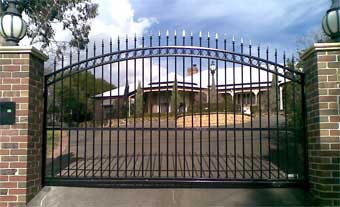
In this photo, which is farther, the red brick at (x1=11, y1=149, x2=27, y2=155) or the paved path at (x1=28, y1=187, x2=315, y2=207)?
the paved path at (x1=28, y1=187, x2=315, y2=207)

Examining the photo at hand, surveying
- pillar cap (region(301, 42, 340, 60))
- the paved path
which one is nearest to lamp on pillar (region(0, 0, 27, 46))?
the paved path

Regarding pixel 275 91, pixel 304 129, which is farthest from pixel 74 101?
pixel 304 129

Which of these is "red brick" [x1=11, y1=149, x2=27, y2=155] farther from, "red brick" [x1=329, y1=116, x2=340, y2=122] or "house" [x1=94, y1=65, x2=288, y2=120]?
"red brick" [x1=329, y1=116, x2=340, y2=122]

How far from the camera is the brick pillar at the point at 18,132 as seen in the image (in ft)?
17.8

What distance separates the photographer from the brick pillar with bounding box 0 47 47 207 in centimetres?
543

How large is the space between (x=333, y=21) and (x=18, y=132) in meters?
4.63

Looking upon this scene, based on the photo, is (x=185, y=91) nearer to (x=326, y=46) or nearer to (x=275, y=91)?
(x=275, y=91)

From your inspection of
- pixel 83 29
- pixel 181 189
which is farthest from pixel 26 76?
pixel 83 29

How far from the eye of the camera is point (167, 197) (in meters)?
5.75

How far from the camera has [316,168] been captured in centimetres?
554

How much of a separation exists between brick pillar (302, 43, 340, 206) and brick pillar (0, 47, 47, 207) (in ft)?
13.1

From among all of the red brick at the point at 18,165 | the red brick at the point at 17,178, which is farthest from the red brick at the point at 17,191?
the red brick at the point at 18,165

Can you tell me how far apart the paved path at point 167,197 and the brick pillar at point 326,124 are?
394 mm

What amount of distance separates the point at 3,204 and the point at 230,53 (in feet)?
12.8
